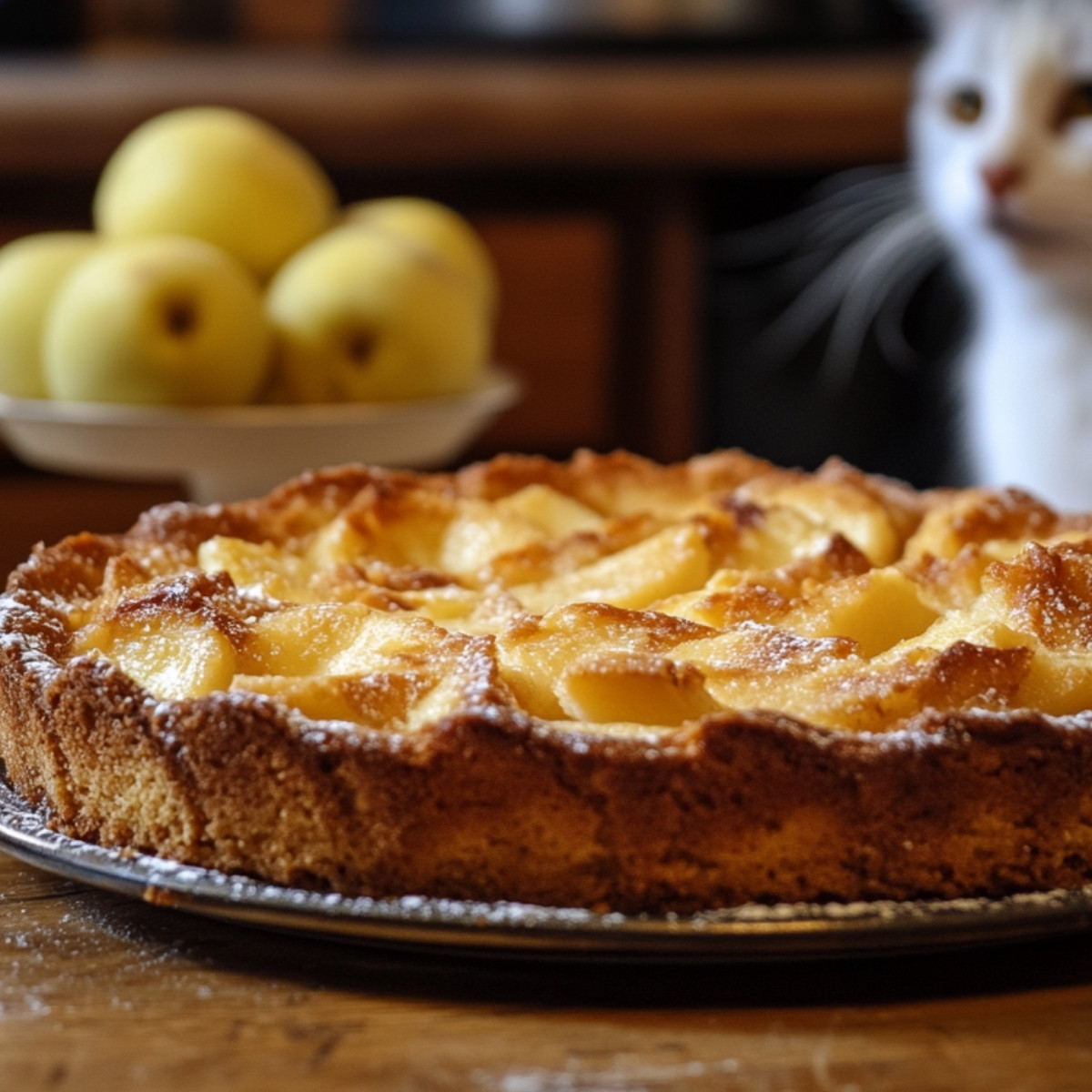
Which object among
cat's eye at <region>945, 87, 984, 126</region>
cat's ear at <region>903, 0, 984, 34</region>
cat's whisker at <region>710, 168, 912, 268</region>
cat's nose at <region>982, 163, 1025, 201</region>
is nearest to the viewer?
cat's nose at <region>982, 163, 1025, 201</region>

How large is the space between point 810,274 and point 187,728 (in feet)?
9.90

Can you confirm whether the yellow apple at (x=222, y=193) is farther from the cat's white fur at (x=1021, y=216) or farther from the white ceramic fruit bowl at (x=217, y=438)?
the cat's white fur at (x=1021, y=216)

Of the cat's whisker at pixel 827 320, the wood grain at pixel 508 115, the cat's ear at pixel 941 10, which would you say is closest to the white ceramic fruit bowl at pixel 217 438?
the cat's ear at pixel 941 10

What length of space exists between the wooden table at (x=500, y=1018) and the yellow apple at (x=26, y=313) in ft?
3.22

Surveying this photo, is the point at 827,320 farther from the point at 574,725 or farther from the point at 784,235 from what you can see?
the point at 574,725

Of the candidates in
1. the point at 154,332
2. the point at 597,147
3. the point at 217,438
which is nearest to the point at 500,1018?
the point at 217,438

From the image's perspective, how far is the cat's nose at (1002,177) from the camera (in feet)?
7.02

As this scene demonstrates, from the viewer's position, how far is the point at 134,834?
0.89 meters

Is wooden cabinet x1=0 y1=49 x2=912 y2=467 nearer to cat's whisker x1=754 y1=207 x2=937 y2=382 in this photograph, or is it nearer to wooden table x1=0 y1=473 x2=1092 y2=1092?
cat's whisker x1=754 y1=207 x2=937 y2=382

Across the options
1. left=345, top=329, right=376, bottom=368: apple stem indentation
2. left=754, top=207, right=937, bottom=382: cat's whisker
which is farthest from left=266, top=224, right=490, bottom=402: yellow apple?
left=754, top=207, right=937, bottom=382: cat's whisker

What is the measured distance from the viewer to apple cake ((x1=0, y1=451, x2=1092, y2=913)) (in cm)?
82

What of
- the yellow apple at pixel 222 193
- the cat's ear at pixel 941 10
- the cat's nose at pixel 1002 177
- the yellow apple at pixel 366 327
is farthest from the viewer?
→ the cat's ear at pixel 941 10

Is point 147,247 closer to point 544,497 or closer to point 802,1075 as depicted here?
point 544,497

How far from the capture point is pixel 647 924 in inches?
30.5
